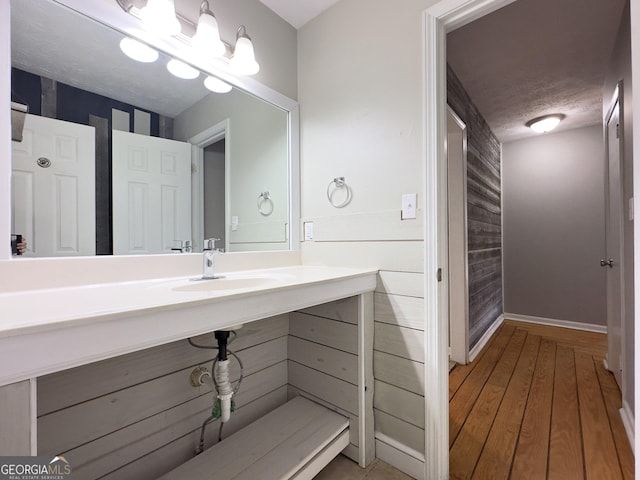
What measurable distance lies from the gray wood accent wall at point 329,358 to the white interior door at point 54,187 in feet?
3.28

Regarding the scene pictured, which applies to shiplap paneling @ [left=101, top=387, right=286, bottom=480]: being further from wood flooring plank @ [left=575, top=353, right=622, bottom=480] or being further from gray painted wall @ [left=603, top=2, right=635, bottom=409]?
gray painted wall @ [left=603, top=2, right=635, bottom=409]

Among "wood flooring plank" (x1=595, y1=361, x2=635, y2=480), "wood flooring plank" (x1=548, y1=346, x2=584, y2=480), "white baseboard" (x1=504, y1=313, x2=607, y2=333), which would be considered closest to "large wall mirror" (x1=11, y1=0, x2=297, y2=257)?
"wood flooring plank" (x1=548, y1=346, x2=584, y2=480)

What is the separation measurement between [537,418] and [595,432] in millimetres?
246

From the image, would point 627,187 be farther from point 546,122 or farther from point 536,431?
point 546,122

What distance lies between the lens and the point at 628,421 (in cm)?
153

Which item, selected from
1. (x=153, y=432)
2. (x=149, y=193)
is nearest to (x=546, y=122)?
(x=149, y=193)

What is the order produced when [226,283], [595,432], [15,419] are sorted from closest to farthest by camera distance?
[15,419] < [226,283] < [595,432]

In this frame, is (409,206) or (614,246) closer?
(409,206)

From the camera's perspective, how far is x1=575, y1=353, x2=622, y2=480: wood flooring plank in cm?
130

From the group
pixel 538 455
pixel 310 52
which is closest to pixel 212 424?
pixel 538 455

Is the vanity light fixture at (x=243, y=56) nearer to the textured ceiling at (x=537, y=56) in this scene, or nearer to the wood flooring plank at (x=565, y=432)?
the textured ceiling at (x=537, y=56)

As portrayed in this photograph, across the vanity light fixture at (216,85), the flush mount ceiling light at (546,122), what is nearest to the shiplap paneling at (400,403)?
the vanity light fixture at (216,85)

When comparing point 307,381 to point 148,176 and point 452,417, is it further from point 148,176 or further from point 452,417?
point 148,176

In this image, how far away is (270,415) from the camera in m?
1.41
